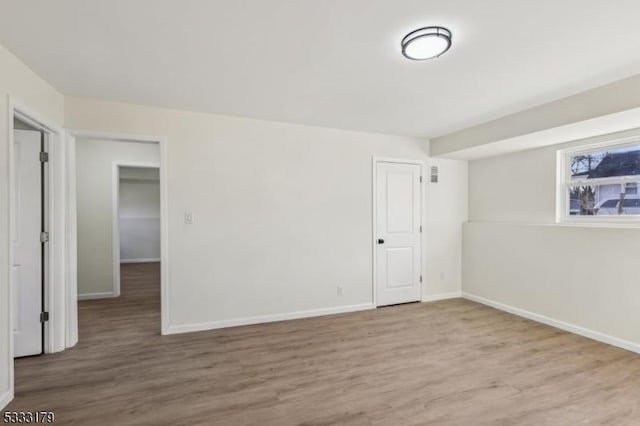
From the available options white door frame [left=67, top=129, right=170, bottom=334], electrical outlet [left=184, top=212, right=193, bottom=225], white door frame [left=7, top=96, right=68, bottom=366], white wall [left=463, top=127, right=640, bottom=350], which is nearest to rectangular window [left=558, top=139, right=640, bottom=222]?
white wall [left=463, top=127, right=640, bottom=350]

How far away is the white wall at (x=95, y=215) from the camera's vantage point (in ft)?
16.1

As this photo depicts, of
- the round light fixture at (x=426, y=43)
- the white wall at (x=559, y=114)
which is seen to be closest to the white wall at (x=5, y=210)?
the round light fixture at (x=426, y=43)

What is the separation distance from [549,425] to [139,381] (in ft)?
9.33

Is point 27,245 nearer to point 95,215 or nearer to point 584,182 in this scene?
point 95,215

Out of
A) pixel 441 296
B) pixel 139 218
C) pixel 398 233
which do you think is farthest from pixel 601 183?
pixel 139 218

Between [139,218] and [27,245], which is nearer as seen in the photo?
[27,245]

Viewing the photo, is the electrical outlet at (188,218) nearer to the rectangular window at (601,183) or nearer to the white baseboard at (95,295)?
the white baseboard at (95,295)

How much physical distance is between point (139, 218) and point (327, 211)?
7.07 m

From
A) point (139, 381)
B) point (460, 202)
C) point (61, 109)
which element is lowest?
point (139, 381)

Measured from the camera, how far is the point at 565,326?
11.7 ft

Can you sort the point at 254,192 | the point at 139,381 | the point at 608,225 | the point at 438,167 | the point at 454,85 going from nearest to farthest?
the point at 139,381 → the point at 454,85 → the point at 608,225 → the point at 254,192 → the point at 438,167

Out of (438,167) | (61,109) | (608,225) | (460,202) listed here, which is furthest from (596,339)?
(61,109)

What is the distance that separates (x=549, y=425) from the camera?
1.96 metres

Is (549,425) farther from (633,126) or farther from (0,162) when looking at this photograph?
(0,162)
